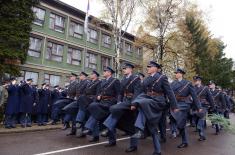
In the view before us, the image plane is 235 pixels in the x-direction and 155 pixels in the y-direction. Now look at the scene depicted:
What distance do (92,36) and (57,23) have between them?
5.93 meters

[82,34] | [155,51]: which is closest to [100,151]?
[155,51]

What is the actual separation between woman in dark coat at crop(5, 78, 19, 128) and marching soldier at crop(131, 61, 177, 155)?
6.44 meters

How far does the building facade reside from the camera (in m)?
30.3

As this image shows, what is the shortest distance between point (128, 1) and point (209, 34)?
13287 mm

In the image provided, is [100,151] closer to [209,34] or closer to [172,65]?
[172,65]

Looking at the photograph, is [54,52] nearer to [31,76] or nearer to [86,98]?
[31,76]

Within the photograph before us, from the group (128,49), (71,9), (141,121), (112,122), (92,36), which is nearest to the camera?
(141,121)

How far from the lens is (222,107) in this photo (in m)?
15.3

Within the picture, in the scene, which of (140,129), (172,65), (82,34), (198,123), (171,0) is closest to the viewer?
(140,129)

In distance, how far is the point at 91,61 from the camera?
38062mm

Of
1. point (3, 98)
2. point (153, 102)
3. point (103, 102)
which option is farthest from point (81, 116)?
point (3, 98)

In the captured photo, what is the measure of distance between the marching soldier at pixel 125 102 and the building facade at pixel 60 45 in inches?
817

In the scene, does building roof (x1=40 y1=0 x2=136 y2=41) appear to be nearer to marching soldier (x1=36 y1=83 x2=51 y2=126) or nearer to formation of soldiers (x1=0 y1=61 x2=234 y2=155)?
marching soldier (x1=36 y1=83 x2=51 y2=126)

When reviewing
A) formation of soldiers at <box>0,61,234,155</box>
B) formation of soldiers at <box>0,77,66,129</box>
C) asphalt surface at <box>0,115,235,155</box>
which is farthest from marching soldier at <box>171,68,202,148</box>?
formation of soldiers at <box>0,77,66,129</box>
